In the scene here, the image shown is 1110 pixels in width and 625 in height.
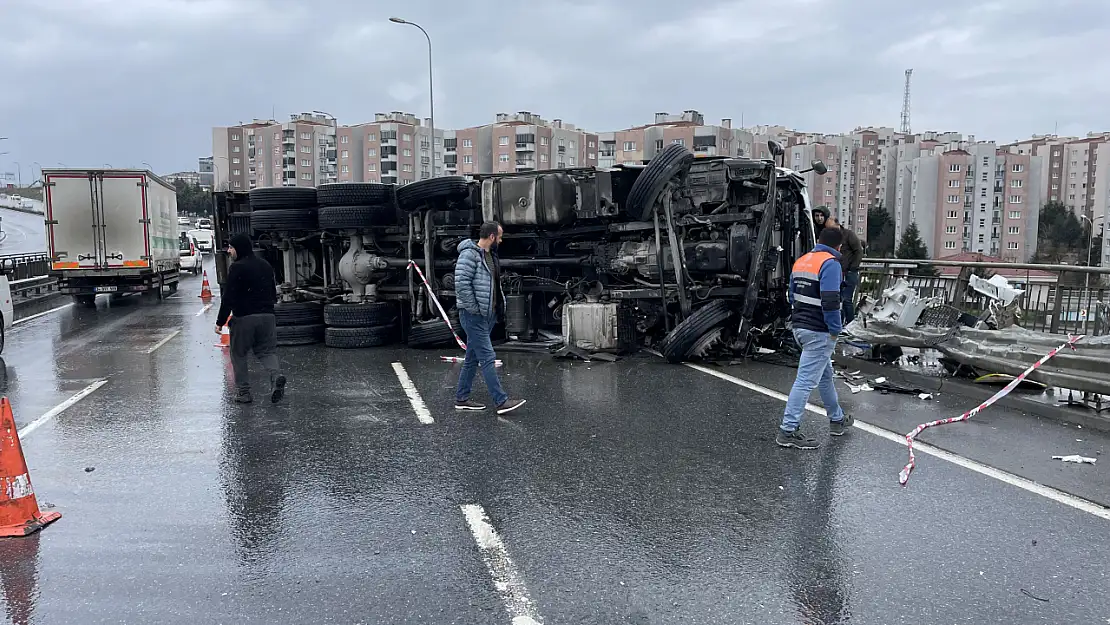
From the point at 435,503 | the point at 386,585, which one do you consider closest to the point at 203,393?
the point at 435,503

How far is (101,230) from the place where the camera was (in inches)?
784

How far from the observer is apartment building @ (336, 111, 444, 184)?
109m

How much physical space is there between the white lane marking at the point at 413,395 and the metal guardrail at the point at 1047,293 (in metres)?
5.99

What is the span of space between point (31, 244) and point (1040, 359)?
213 feet

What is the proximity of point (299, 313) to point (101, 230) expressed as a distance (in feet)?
33.5

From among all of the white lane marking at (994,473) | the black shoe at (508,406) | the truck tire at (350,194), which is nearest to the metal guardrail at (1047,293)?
the white lane marking at (994,473)

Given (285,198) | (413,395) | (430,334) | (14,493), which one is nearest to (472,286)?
(413,395)

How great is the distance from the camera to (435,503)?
530cm

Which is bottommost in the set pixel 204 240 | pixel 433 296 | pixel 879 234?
pixel 433 296

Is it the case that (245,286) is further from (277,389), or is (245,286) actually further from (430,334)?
(430,334)

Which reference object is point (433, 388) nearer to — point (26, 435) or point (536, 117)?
point (26, 435)

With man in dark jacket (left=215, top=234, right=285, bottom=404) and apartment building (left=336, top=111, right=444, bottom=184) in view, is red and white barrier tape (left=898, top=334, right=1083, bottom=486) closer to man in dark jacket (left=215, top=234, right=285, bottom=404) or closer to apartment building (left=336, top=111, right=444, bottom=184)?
man in dark jacket (left=215, top=234, right=285, bottom=404)

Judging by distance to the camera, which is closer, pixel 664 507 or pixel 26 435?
pixel 664 507

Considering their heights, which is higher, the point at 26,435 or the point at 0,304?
the point at 0,304
